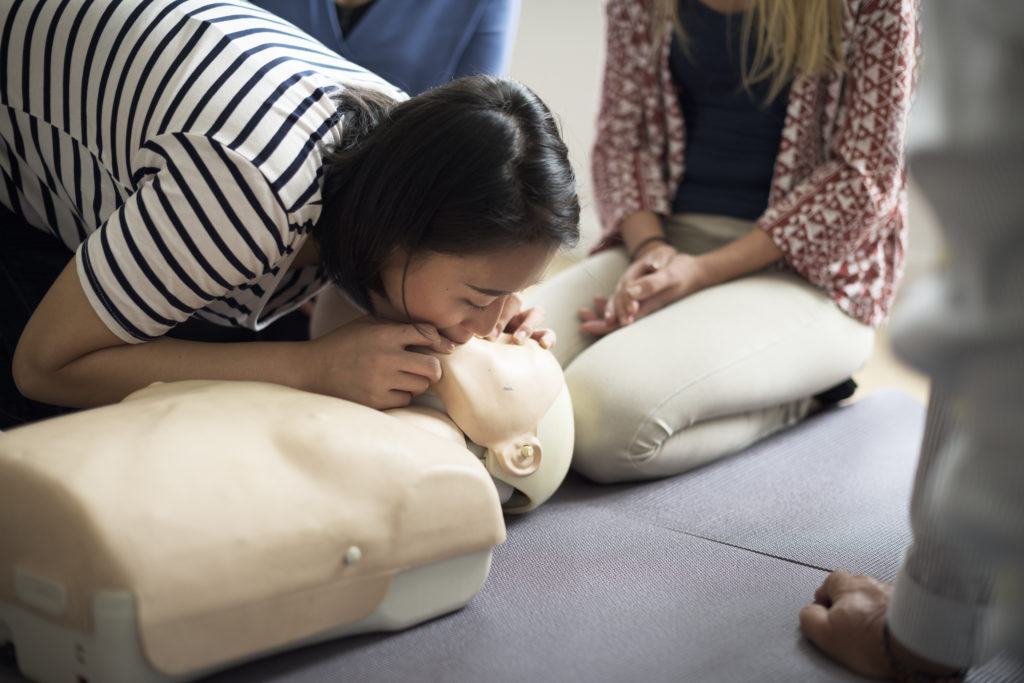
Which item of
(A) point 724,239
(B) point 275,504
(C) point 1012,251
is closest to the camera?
(C) point 1012,251

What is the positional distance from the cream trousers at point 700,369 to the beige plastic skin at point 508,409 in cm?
12

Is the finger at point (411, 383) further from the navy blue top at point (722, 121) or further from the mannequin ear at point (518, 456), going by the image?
the navy blue top at point (722, 121)

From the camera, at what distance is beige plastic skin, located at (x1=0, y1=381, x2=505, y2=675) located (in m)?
0.65

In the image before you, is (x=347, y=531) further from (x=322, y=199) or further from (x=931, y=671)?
(x=931, y=671)

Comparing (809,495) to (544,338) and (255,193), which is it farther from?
(255,193)

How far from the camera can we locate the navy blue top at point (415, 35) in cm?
130

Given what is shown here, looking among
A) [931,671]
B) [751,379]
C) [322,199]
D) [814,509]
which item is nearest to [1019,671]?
[931,671]

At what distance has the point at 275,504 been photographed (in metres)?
0.70

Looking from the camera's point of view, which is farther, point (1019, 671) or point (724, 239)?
point (724, 239)

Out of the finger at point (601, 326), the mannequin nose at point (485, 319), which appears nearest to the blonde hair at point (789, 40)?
the finger at point (601, 326)

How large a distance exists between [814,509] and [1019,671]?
0.35m

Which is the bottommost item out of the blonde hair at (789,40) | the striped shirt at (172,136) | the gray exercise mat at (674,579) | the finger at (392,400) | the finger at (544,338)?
the gray exercise mat at (674,579)

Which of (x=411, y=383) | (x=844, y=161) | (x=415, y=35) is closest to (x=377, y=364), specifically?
(x=411, y=383)

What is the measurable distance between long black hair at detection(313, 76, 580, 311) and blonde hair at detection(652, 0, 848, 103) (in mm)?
541
